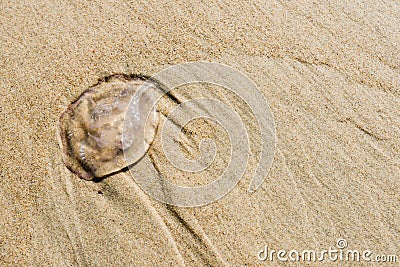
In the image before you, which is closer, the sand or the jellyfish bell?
the sand

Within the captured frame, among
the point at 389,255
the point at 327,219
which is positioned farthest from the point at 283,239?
the point at 389,255

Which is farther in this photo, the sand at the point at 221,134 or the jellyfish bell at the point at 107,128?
the jellyfish bell at the point at 107,128

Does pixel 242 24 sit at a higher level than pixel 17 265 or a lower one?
higher

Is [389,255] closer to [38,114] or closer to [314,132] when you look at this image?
[314,132]
